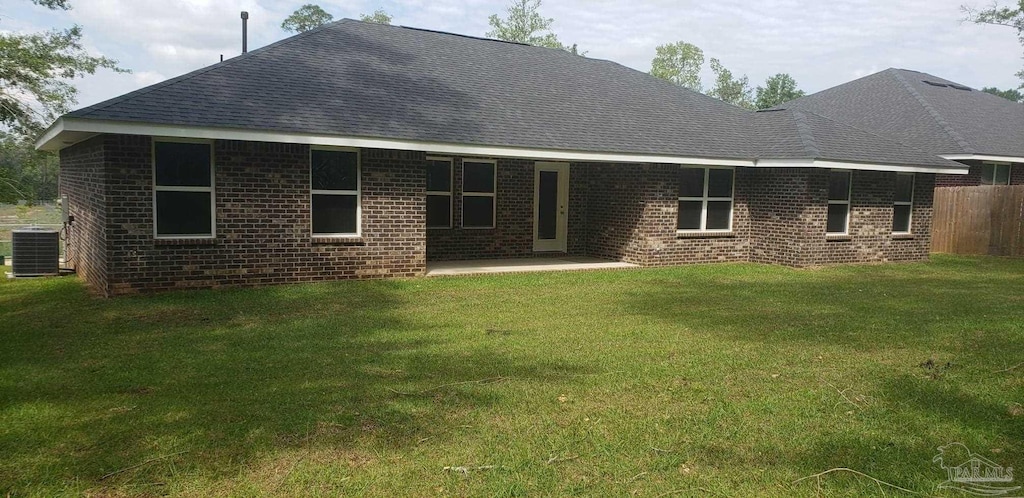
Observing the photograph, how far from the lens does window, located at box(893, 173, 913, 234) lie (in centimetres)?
1656

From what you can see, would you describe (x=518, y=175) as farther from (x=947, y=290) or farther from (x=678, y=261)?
(x=947, y=290)

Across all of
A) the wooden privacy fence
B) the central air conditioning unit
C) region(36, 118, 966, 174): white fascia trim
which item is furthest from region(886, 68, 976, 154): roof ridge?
the central air conditioning unit

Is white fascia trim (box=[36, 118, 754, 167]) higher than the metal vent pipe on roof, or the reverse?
the metal vent pipe on roof

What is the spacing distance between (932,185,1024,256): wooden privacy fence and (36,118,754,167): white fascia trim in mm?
9580

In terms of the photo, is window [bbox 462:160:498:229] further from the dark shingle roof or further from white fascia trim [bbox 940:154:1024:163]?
white fascia trim [bbox 940:154:1024:163]

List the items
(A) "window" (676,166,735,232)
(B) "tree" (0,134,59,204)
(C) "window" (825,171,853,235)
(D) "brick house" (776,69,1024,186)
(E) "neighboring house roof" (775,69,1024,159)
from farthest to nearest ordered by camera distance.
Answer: (E) "neighboring house roof" (775,69,1024,159) < (D) "brick house" (776,69,1024,186) < (B) "tree" (0,134,59,204) < (C) "window" (825,171,853,235) < (A) "window" (676,166,735,232)

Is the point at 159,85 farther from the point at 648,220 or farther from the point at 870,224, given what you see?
the point at 870,224

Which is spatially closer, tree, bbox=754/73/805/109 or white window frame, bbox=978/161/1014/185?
white window frame, bbox=978/161/1014/185

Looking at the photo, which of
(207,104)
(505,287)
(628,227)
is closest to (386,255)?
(505,287)

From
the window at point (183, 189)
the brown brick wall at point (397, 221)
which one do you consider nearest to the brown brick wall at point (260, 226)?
the brown brick wall at point (397, 221)

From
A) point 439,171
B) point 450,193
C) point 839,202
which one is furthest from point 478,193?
point 839,202

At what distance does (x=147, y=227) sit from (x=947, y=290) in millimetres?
12910

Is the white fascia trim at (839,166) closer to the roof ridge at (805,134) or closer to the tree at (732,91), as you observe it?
the roof ridge at (805,134)

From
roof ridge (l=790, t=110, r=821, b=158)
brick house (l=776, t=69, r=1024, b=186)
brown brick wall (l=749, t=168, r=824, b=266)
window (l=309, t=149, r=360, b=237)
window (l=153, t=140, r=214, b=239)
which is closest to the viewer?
window (l=153, t=140, r=214, b=239)
